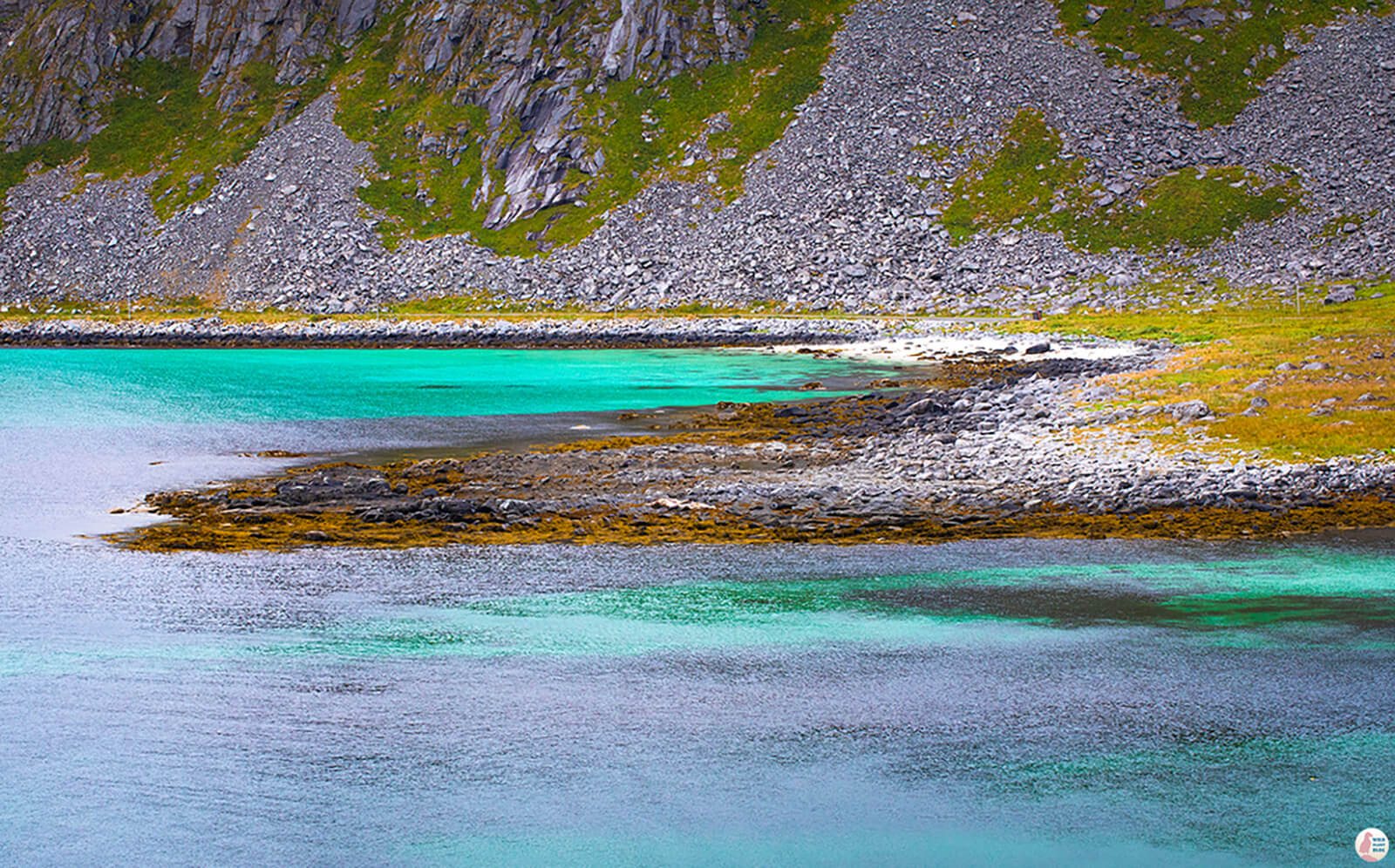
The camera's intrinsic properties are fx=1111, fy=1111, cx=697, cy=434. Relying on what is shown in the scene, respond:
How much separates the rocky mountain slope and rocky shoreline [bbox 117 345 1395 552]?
5662 centimetres

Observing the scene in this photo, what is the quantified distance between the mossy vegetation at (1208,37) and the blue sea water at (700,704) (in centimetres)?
10040

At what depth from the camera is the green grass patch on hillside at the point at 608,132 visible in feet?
369

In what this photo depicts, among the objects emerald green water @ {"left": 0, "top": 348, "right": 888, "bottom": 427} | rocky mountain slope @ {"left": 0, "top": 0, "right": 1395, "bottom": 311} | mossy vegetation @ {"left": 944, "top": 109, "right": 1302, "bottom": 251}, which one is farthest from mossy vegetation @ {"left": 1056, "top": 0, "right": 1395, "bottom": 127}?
emerald green water @ {"left": 0, "top": 348, "right": 888, "bottom": 427}

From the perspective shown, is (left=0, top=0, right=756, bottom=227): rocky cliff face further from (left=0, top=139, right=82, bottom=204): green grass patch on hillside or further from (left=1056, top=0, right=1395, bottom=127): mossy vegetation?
(left=1056, top=0, right=1395, bottom=127): mossy vegetation

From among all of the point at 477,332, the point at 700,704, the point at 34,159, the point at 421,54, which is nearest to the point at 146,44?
the point at 34,159

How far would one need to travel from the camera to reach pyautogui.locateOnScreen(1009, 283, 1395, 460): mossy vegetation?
29562 millimetres

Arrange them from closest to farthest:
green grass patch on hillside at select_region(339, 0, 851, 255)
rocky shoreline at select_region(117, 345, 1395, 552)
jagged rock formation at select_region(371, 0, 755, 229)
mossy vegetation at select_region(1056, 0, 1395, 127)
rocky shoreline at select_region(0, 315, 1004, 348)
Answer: rocky shoreline at select_region(117, 345, 1395, 552)
rocky shoreline at select_region(0, 315, 1004, 348)
mossy vegetation at select_region(1056, 0, 1395, 127)
green grass patch on hillside at select_region(339, 0, 851, 255)
jagged rock formation at select_region(371, 0, 755, 229)

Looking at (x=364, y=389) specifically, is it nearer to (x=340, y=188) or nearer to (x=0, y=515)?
(x=0, y=515)

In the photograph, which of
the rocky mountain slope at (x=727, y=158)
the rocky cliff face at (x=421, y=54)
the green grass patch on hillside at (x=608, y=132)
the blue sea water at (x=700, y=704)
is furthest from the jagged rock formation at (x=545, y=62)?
the blue sea water at (x=700, y=704)

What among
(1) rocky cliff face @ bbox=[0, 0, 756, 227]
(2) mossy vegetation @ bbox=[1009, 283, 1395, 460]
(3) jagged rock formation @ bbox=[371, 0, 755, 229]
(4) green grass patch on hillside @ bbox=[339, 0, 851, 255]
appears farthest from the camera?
(1) rocky cliff face @ bbox=[0, 0, 756, 227]

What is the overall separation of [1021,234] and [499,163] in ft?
186

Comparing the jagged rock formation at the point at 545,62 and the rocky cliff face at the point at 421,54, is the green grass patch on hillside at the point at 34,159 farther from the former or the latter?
the jagged rock formation at the point at 545,62

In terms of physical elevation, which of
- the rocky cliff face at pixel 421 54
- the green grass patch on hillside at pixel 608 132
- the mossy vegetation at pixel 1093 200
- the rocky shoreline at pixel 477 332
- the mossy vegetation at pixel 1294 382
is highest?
the rocky cliff face at pixel 421 54

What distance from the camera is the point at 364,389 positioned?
59625mm
